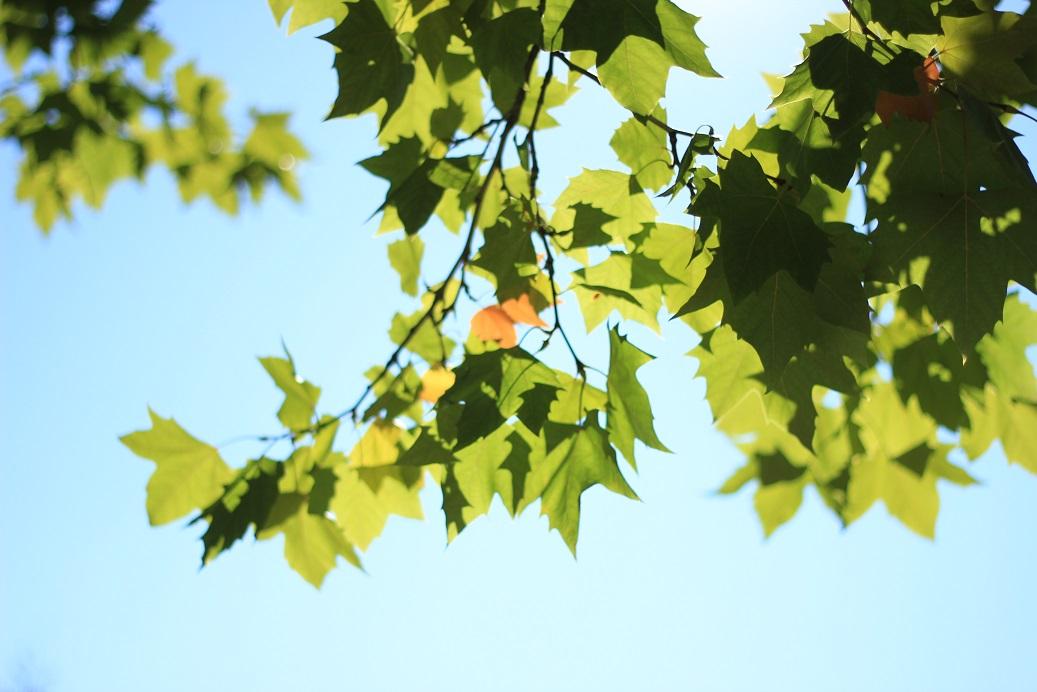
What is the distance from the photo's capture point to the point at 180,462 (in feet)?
4.68

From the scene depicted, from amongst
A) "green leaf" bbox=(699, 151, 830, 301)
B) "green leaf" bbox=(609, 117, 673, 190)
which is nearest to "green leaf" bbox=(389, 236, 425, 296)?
"green leaf" bbox=(609, 117, 673, 190)

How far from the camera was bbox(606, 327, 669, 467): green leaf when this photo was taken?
1087 millimetres

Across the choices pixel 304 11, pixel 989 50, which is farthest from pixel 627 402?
pixel 304 11

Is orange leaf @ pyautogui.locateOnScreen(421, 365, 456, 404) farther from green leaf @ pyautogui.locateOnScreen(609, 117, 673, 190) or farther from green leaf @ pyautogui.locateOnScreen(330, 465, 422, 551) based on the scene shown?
green leaf @ pyautogui.locateOnScreen(609, 117, 673, 190)

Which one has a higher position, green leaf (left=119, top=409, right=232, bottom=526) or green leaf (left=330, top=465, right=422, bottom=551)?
green leaf (left=119, top=409, right=232, bottom=526)

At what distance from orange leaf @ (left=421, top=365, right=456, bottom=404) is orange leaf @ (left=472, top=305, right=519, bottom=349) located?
134mm

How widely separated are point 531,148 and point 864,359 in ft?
1.94

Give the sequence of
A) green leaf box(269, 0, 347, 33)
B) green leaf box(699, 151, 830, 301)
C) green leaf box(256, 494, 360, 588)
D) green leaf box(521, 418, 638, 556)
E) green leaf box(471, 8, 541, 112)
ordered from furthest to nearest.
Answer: green leaf box(256, 494, 360, 588) < green leaf box(269, 0, 347, 33) < green leaf box(521, 418, 638, 556) < green leaf box(471, 8, 541, 112) < green leaf box(699, 151, 830, 301)

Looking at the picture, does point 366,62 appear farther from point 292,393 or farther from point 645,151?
point 292,393

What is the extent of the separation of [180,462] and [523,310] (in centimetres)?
69

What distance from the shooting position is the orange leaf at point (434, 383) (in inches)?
56.6

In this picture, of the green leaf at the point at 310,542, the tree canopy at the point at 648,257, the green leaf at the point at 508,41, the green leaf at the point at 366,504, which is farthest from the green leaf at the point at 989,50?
the green leaf at the point at 310,542

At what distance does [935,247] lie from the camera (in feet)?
3.13

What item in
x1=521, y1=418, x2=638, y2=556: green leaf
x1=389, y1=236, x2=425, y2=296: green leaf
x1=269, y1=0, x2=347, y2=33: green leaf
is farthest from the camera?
x1=389, y1=236, x2=425, y2=296: green leaf
